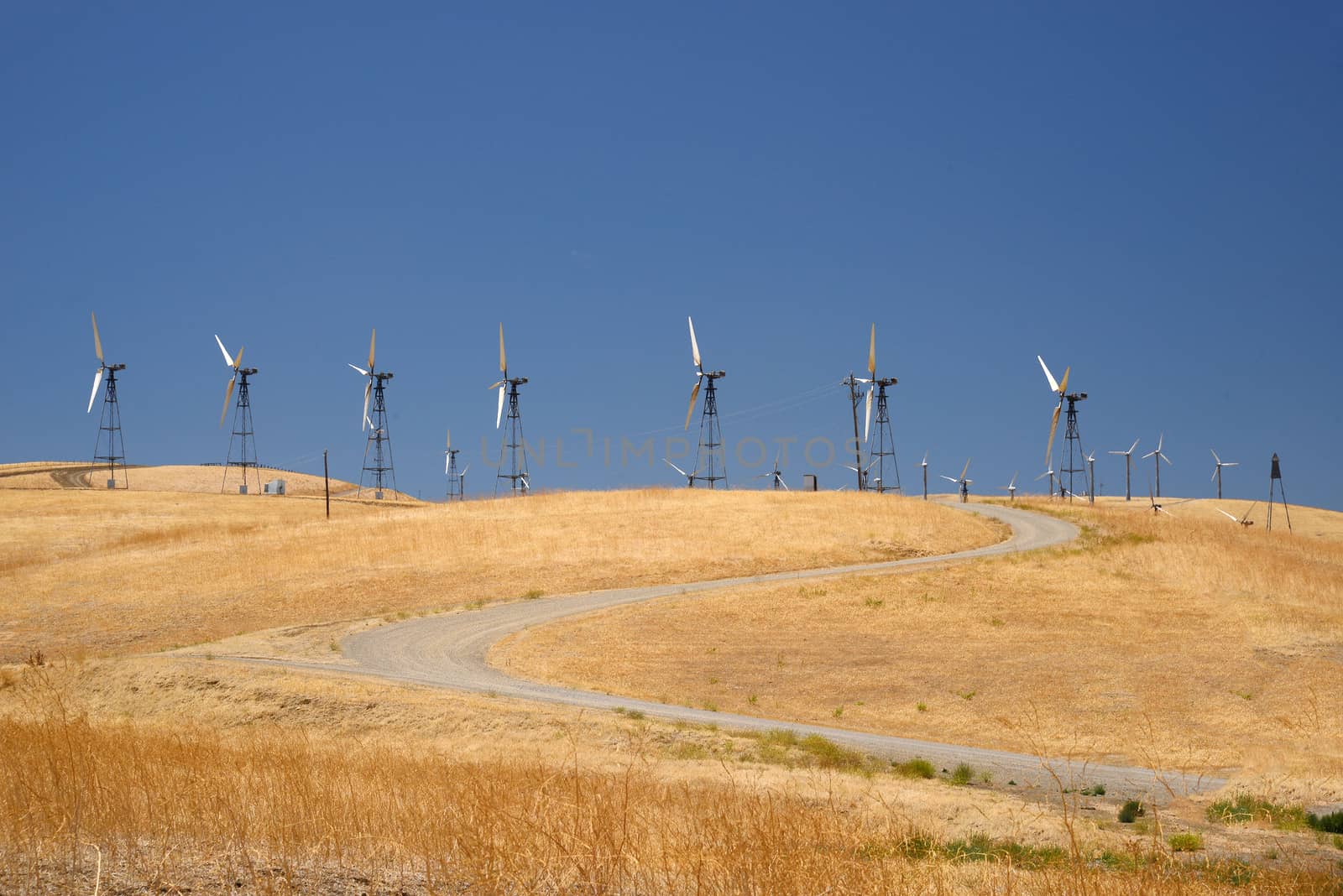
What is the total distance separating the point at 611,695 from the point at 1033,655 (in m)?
15.3

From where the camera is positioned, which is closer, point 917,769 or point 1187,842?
point 1187,842

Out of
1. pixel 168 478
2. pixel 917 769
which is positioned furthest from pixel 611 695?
pixel 168 478

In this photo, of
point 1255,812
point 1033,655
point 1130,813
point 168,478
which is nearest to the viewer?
point 1130,813

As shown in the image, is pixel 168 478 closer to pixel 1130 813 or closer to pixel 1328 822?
pixel 1130 813

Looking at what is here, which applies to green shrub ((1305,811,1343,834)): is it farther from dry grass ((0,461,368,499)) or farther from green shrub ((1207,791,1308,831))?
dry grass ((0,461,368,499))

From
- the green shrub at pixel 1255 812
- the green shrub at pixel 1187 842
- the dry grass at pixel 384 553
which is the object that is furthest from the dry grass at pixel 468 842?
the dry grass at pixel 384 553

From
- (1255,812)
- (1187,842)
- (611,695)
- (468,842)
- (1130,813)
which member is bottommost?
(611,695)

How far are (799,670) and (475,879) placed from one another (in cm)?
2755

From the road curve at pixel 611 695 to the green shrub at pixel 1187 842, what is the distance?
562 mm

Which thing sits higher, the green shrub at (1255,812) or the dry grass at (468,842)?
the dry grass at (468,842)

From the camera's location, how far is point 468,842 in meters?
8.06

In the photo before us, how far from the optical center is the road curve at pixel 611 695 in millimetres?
19562

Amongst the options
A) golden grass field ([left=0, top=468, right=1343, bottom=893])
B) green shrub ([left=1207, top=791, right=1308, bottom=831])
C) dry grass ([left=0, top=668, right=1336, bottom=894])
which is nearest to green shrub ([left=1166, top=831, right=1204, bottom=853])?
golden grass field ([left=0, top=468, right=1343, bottom=893])

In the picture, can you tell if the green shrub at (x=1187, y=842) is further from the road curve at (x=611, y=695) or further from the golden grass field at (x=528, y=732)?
the road curve at (x=611, y=695)
